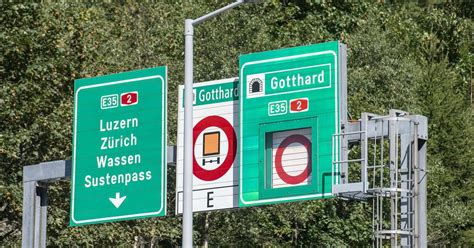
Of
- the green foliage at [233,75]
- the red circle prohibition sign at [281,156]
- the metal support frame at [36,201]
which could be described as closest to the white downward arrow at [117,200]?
the metal support frame at [36,201]

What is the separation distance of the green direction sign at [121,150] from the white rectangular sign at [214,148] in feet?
1.68

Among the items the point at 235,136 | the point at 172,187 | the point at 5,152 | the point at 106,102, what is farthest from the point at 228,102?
the point at 172,187

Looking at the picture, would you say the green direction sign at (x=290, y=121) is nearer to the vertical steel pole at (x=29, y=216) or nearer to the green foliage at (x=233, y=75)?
the vertical steel pole at (x=29, y=216)

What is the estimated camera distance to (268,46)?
4612 cm

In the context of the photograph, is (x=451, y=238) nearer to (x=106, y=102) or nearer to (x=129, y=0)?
(x=129, y=0)

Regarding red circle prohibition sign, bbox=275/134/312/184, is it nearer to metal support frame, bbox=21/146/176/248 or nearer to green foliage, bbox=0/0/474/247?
metal support frame, bbox=21/146/176/248

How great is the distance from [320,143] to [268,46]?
2224 cm

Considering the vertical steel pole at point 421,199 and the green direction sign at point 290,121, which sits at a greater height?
the green direction sign at point 290,121

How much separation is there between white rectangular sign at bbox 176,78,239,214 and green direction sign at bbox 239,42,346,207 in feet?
0.75

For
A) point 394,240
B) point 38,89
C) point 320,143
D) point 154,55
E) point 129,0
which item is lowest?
point 394,240

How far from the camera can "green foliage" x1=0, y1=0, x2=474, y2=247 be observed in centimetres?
3675

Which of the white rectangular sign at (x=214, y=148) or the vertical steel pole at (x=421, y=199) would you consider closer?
the vertical steel pole at (x=421, y=199)

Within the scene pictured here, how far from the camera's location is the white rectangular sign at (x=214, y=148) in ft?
82.6

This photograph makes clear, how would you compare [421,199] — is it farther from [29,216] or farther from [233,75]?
[233,75]
